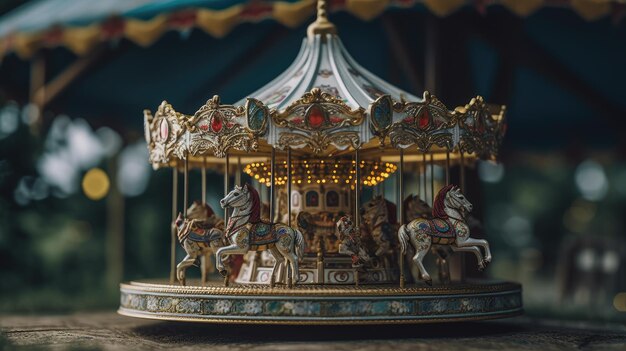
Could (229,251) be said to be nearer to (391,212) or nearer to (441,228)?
(441,228)

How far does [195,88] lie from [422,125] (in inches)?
374

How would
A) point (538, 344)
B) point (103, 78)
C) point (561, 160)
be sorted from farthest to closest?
point (561, 160) → point (103, 78) → point (538, 344)

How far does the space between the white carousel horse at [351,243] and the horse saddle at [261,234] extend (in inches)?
28.8

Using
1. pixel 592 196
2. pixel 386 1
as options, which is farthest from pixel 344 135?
pixel 592 196

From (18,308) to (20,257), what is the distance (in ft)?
12.4

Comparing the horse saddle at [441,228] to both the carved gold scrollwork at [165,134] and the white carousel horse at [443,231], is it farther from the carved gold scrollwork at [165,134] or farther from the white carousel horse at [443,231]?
the carved gold scrollwork at [165,134]

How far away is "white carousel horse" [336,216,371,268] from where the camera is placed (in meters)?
10.7

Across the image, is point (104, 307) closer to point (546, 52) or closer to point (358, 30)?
point (358, 30)

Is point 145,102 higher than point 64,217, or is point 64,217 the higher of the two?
point 145,102

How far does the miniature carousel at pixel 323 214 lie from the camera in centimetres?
1043

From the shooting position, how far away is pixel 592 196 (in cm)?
4616

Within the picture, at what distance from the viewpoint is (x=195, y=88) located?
1970 cm

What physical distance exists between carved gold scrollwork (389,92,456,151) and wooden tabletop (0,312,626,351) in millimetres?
2113

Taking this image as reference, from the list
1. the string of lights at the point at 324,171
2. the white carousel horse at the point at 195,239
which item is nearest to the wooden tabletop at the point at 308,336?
the white carousel horse at the point at 195,239
